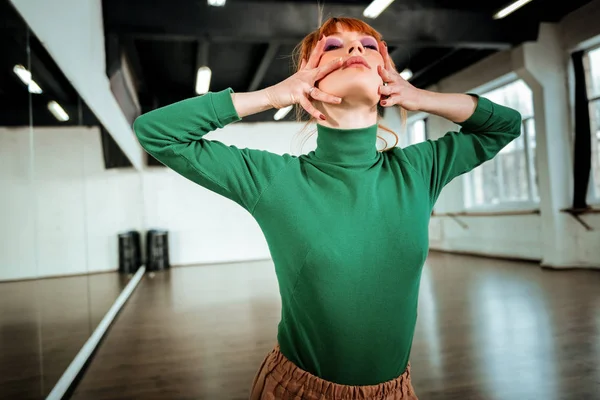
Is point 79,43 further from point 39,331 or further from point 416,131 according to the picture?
point 416,131

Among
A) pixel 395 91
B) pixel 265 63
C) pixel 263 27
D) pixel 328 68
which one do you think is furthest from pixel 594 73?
pixel 328 68

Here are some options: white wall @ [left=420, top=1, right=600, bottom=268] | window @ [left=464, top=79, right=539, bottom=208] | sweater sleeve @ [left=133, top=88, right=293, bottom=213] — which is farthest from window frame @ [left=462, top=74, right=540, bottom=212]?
sweater sleeve @ [left=133, top=88, right=293, bottom=213]

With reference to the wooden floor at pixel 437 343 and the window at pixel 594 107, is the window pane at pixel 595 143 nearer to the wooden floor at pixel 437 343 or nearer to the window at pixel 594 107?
the window at pixel 594 107

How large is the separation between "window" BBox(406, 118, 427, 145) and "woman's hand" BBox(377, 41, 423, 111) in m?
9.98

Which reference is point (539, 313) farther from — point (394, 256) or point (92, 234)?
point (92, 234)

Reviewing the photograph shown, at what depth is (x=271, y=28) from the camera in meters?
5.45

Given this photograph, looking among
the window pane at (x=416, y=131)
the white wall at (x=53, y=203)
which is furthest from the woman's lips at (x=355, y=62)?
the window pane at (x=416, y=131)

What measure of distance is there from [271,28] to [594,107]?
4.83 meters

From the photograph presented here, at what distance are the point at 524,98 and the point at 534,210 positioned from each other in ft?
6.70

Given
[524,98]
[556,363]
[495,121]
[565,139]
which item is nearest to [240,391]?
[556,363]

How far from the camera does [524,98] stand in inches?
304

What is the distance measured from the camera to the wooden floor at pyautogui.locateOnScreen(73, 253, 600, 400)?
92.0 inches

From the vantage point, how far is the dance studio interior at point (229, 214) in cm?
215

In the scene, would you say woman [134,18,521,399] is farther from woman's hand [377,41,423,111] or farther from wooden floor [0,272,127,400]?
wooden floor [0,272,127,400]
